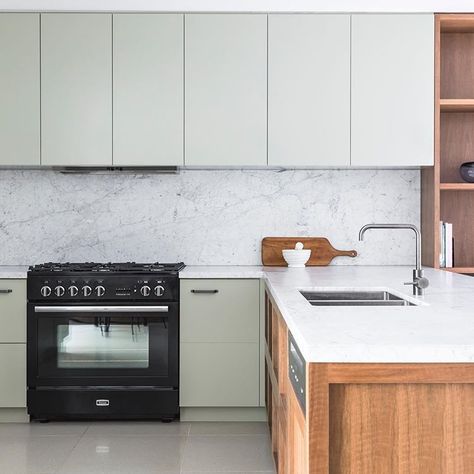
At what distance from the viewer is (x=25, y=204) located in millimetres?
3900

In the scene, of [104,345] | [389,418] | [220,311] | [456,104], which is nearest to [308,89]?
[456,104]

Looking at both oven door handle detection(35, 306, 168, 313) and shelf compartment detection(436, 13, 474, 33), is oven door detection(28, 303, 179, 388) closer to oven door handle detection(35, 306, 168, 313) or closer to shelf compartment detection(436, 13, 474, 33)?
oven door handle detection(35, 306, 168, 313)

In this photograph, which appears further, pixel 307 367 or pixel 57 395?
pixel 57 395

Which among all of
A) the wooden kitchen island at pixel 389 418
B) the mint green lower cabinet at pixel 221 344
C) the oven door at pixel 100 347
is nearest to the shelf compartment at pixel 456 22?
the mint green lower cabinet at pixel 221 344

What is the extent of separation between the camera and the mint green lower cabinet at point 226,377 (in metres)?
3.37

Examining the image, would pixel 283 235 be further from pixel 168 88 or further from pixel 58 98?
pixel 58 98

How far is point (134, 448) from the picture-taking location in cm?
299

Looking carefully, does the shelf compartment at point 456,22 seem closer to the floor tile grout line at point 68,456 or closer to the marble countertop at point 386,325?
the marble countertop at point 386,325

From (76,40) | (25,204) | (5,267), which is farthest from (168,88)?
(5,267)

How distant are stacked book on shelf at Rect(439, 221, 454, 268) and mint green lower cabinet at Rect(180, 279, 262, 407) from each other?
1215 millimetres

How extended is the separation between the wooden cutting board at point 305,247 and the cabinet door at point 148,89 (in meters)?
0.84

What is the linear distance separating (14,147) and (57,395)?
1476 millimetres

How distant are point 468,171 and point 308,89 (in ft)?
3.72

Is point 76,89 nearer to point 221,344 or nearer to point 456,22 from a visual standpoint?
point 221,344
